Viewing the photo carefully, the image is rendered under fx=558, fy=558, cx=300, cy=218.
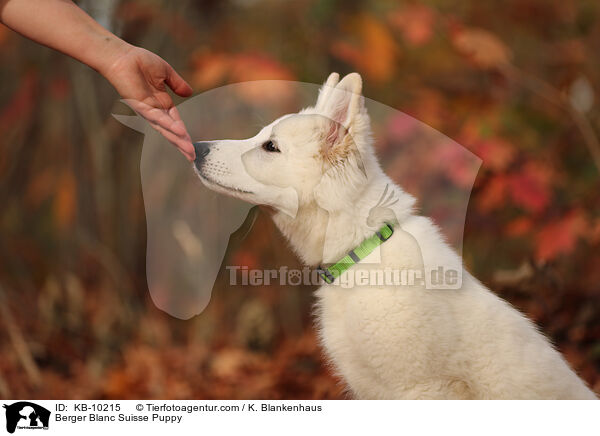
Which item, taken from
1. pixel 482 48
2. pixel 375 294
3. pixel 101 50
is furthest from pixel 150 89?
pixel 482 48

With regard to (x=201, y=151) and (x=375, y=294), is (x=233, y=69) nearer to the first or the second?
(x=201, y=151)

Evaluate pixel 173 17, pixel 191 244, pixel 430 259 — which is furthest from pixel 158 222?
pixel 173 17

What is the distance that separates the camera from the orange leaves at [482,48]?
3.09 metres

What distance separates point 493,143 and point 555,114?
0.51 m

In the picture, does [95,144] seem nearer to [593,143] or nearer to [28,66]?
[28,66]

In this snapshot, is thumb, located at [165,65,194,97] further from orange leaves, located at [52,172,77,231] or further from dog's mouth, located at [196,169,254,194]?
orange leaves, located at [52,172,77,231]

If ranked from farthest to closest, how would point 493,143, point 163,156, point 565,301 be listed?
point 565,301
point 493,143
point 163,156

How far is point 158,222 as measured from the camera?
247 cm

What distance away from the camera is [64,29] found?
217 cm

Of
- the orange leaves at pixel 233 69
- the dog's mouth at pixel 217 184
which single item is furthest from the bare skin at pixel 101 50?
the orange leaves at pixel 233 69

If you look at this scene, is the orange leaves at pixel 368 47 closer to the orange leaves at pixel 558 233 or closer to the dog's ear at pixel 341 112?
the dog's ear at pixel 341 112
